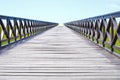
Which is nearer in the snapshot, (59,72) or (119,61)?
(59,72)

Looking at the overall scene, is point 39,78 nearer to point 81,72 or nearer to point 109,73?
point 81,72

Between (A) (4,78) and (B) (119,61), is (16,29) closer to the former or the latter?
(B) (119,61)

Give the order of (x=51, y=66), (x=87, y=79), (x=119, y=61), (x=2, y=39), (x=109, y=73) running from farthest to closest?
1. (x=2, y=39)
2. (x=119, y=61)
3. (x=51, y=66)
4. (x=109, y=73)
5. (x=87, y=79)

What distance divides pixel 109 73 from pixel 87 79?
67 cm

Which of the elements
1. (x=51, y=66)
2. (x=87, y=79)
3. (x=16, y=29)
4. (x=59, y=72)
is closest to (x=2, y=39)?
(x=16, y=29)

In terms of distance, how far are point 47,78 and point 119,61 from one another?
243 centimetres

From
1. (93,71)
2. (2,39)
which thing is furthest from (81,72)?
(2,39)

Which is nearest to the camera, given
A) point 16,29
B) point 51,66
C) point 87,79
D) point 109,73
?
point 87,79

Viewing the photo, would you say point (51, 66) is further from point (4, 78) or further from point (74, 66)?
point (4, 78)

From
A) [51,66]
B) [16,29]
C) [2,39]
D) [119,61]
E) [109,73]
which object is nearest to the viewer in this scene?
[109,73]

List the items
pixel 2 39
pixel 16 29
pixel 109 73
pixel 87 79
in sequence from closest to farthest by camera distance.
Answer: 1. pixel 87 79
2. pixel 109 73
3. pixel 2 39
4. pixel 16 29

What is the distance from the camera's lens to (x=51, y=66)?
5.98 meters

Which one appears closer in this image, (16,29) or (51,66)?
(51,66)

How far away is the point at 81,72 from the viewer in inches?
212
